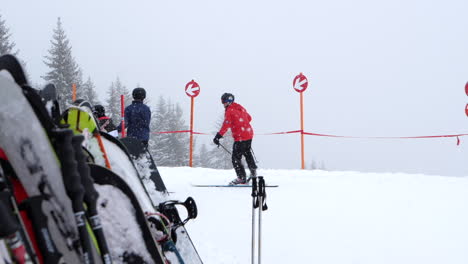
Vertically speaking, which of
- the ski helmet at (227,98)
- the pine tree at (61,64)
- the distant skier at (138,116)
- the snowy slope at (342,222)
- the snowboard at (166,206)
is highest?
the pine tree at (61,64)

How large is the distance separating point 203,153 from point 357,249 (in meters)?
45.3

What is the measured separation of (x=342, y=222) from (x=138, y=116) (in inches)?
179

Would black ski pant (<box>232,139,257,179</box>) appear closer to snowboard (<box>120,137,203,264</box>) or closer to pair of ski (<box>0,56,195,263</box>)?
snowboard (<box>120,137,203,264</box>)

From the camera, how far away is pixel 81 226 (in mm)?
1401

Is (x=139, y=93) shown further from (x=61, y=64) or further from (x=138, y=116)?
(x=61, y=64)

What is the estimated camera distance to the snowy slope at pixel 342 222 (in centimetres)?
443

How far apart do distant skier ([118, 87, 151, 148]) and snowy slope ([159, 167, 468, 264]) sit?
50.4 inches

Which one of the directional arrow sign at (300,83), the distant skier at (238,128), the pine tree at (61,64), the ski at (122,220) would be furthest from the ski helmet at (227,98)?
the pine tree at (61,64)

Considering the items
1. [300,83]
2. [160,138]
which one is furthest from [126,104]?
[300,83]

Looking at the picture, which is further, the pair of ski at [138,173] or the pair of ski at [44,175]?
the pair of ski at [138,173]

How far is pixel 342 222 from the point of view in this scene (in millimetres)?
5441

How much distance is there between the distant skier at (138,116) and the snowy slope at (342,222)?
4.20 feet

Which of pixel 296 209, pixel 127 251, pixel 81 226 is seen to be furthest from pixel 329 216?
pixel 81 226

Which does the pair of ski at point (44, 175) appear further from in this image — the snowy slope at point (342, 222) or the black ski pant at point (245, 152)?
the black ski pant at point (245, 152)
